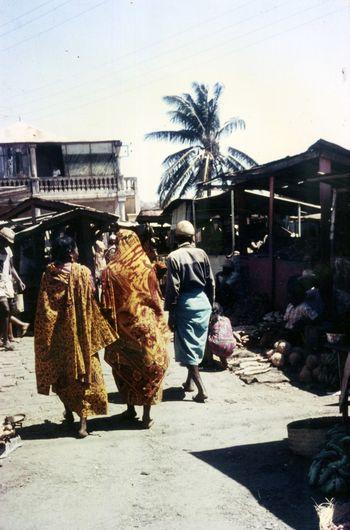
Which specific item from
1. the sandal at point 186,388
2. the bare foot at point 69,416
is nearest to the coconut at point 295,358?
the sandal at point 186,388

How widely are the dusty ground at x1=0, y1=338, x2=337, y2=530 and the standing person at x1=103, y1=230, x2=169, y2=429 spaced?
1.31 ft

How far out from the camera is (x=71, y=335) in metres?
4.55

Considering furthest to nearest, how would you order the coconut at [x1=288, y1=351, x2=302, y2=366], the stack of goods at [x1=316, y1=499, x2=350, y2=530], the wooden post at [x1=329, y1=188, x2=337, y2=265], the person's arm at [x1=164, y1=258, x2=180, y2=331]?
1. the wooden post at [x1=329, y1=188, x2=337, y2=265]
2. the coconut at [x1=288, y1=351, x2=302, y2=366]
3. the person's arm at [x1=164, y1=258, x2=180, y2=331]
4. the stack of goods at [x1=316, y1=499, x2=350, y2=530]

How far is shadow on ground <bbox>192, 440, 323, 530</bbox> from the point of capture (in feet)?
10.3

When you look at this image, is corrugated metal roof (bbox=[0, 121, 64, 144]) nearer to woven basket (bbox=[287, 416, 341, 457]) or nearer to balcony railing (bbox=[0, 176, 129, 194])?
balcony railing (bbox=[0, 176, 129, 194])

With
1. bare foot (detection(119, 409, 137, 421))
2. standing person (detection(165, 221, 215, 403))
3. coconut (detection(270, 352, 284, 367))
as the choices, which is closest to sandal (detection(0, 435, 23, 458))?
bare foot (detection(119, 409, 137, 421))

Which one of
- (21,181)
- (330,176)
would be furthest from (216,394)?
(21,181)

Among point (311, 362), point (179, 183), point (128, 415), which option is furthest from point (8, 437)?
point (179, 183)

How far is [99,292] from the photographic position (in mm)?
4852

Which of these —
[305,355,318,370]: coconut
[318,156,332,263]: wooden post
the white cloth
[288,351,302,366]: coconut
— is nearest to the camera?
[305,355,318,370]: coconut

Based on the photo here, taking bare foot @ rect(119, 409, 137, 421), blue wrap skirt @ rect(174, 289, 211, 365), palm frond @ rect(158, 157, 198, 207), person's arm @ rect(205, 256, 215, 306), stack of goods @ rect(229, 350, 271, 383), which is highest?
palm frond @ rect(158, 157, 198, 207)

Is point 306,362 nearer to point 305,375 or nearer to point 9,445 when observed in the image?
point 305,375

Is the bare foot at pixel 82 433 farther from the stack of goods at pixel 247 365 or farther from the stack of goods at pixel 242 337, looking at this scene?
the stack of goods at pixel 242 337

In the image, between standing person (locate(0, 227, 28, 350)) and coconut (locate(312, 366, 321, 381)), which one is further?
standing person (locate(0, 227, 28, 350))
